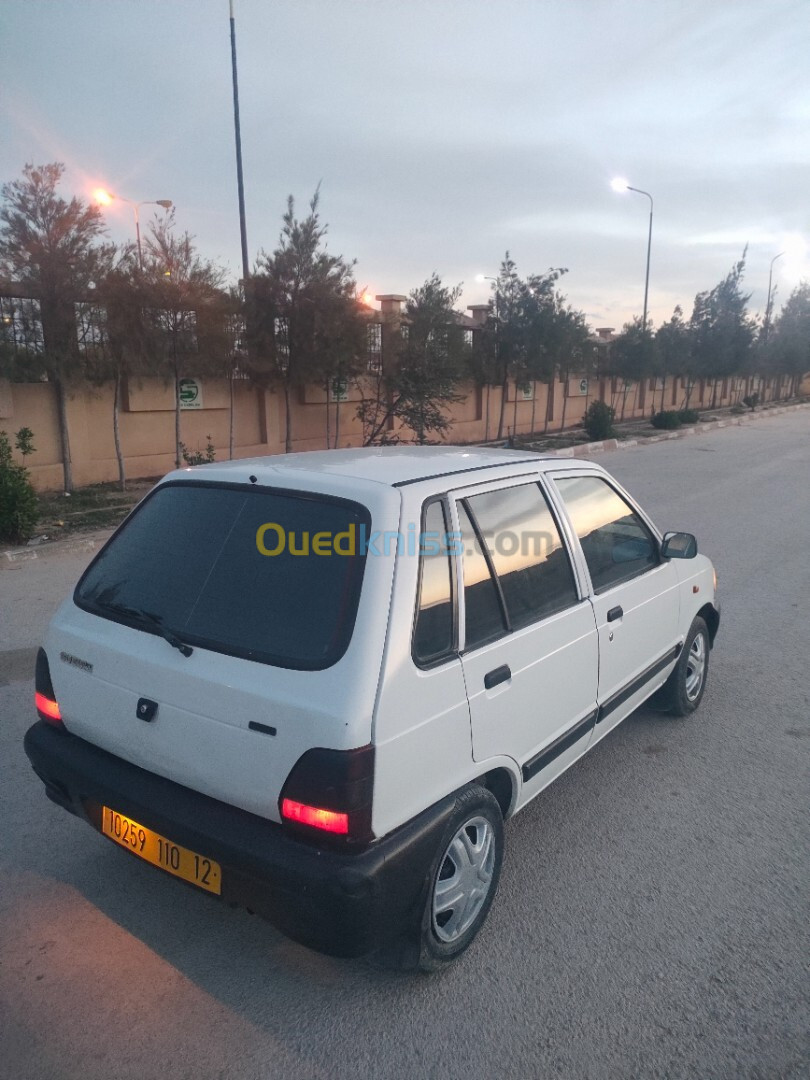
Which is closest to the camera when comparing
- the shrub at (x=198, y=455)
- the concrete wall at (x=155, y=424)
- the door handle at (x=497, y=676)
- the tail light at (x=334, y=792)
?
the tail light at (x=334, y=792)

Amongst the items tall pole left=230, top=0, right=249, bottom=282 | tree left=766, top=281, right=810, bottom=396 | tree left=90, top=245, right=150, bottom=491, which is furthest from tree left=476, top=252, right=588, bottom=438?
tree left=766, top=281, right=810, bottom=396

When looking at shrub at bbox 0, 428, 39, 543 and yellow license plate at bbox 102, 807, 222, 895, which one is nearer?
yellow license plate at bbox 102, 807, 222, 895

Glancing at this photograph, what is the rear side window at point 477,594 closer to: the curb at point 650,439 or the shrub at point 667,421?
the curb at point 650,439

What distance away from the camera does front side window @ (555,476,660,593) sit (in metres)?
3.37

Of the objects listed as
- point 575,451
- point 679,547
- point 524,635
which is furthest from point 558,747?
point 575,451

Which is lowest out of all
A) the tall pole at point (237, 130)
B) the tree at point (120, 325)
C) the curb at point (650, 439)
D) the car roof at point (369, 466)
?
the curb at point (650, 439)

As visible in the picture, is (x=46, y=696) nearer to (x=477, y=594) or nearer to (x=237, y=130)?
(x=477, y=594)

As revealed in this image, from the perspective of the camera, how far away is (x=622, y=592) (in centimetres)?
351

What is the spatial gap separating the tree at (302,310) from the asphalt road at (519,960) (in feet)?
37.4

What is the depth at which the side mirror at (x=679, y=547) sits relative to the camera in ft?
12.7

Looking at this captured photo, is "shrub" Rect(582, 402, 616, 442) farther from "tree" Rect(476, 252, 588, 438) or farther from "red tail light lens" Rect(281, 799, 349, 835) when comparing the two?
"red tail light lens" Rect(281, 799, 349, 835)

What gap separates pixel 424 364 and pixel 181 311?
5.77 metres

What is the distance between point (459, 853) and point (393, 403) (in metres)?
15.0

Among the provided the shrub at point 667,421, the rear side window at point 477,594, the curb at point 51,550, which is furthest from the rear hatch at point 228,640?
the shrub at point 667,421
